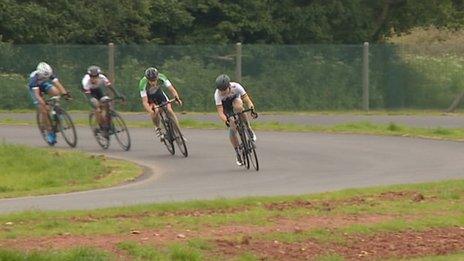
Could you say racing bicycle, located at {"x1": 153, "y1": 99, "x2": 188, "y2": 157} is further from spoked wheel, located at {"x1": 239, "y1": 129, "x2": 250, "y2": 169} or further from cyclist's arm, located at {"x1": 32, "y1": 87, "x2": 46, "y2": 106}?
cyclist's arm, located at {"x1": 32, "y1": 87, "x2": 46, "y2": 106}

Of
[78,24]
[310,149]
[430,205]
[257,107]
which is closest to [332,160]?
[310,149]

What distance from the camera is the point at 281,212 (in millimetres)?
14203

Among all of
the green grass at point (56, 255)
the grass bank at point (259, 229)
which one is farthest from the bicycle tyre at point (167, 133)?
the green grass at point (56, 255)

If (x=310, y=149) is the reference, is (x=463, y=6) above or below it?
above

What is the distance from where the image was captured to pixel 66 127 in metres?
24.6

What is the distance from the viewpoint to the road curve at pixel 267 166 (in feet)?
55.2

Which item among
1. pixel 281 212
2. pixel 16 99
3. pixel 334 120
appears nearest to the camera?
pixel 281 212

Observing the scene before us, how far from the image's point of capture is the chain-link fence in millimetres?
37438

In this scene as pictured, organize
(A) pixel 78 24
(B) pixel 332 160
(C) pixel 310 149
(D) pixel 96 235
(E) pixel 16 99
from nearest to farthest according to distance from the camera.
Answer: (D) pixel 96 235
(B) pixel 332 160
(C) pixel 310 149
(E) pixel 16 99
(A) pixel 78 24

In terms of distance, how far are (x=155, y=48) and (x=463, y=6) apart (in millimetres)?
16561

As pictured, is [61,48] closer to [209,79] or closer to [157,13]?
[209,79]

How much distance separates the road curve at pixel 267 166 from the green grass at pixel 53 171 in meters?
0.56

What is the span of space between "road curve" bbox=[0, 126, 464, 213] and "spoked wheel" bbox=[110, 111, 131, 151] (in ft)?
0.75

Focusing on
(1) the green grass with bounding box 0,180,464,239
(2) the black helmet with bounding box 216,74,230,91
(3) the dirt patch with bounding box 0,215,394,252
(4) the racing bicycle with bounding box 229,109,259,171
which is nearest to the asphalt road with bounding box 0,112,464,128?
(4) the racing bicycle with bounding box 229,109,259,171
